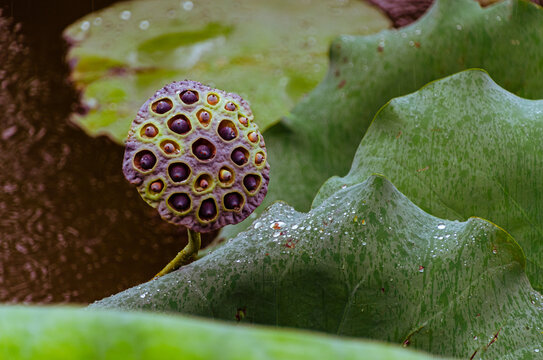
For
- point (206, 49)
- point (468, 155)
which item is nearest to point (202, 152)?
point (468, 155)

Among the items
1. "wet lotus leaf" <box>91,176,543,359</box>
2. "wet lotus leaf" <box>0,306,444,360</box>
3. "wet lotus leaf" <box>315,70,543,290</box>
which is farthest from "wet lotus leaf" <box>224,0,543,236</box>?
"wet lotus leaf" <box>0,306,444,360</box>

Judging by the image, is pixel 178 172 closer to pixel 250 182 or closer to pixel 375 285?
pixel 250 182

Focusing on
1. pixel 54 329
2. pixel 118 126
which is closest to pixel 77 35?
pixel 118 126

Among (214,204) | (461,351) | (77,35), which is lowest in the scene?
(461,351)

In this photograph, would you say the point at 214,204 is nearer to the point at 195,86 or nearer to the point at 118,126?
the point at 195,86

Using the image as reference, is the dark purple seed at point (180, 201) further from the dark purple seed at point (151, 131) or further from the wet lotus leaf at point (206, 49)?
the wet lotus leaf at point (206, 49)

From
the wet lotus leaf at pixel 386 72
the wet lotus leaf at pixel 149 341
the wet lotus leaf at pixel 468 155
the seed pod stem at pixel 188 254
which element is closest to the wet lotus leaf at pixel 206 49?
the wet lotus leaf at pixel 386 72
